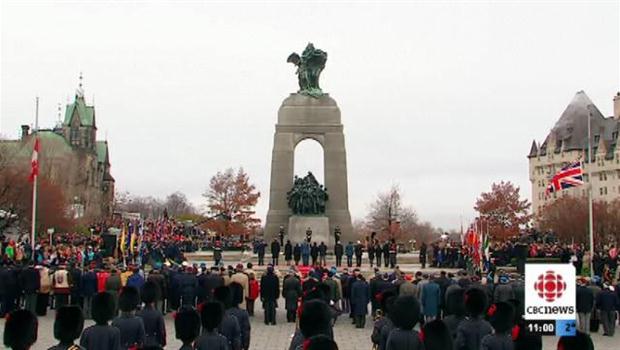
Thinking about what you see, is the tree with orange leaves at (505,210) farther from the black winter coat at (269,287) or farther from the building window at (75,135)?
the building window at (75,135)

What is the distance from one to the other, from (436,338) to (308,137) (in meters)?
42.7

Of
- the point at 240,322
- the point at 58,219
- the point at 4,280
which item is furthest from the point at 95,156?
the point at 240,322

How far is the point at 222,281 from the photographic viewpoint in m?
22.9

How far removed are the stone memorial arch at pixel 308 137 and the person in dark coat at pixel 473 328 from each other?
3961 centimetres

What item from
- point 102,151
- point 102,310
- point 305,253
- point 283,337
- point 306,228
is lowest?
point 283,337

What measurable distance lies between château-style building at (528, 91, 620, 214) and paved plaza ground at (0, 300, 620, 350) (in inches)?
3440

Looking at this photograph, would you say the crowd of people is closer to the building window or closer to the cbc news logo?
the cbc news logo

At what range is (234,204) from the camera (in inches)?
3204

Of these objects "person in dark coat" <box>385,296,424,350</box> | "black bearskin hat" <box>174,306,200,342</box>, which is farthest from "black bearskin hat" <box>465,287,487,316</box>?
"black bearskin hat" <box>174,306,200,342</box>

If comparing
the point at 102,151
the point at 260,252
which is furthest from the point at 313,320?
the point at 102,151

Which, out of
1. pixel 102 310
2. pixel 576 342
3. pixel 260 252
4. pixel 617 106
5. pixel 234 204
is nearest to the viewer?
pixel 576 342

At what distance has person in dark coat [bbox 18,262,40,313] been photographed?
2353cm

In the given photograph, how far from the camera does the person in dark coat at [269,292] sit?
23125 millimetres

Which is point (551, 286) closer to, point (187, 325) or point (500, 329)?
point (500, 329)
